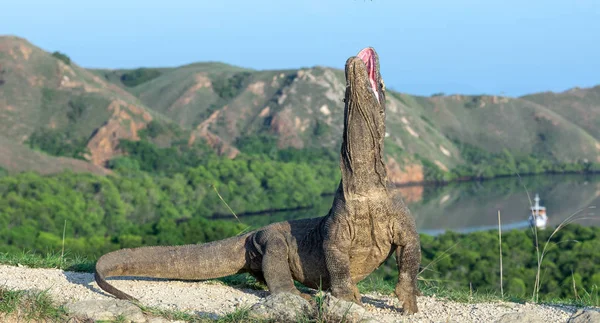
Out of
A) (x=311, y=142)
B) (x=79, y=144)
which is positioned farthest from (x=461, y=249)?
(x=311, y=142)

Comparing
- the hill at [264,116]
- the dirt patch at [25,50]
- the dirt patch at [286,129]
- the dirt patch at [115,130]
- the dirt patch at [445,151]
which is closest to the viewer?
the dirt patch at [115,130]

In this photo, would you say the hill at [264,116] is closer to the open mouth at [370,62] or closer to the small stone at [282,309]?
the open mouth at [370,62]

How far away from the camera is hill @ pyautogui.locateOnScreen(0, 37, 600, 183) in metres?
105

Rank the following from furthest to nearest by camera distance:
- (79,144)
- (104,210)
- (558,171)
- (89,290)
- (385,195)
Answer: (558,171) → (79,144) → (104,210) → (89,290) → (385,195)

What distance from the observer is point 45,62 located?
4493 inches

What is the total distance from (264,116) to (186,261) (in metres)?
127

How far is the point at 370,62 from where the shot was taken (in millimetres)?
8391

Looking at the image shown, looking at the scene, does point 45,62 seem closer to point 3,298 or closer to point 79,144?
point 79,144

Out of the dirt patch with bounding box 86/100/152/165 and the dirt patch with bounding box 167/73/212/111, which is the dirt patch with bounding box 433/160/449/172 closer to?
the dirt patch with bounding box 86/100/152/165

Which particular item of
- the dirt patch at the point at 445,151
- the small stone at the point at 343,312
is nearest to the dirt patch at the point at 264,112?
the dirt patch at the point at 445,151

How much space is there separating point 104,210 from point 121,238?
34826 mm

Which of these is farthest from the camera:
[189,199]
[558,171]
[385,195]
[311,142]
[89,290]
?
[558,171]

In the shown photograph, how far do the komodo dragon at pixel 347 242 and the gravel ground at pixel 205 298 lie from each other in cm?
19

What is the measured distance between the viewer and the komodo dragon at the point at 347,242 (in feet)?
27.5
